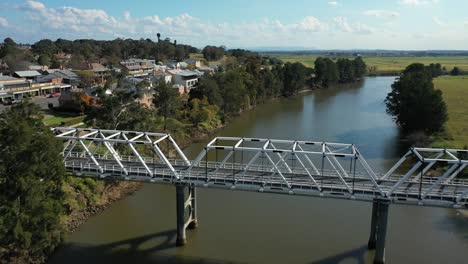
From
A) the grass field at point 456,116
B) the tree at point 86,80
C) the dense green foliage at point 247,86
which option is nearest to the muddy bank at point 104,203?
the dense green foliage at point 247,86

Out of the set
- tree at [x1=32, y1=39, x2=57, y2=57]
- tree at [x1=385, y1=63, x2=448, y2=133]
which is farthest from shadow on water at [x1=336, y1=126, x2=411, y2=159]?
tree at [x1=32, y1=39, x2=57, y2=57]

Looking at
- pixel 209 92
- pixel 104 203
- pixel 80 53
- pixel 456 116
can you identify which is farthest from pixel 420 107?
pixel 80 53

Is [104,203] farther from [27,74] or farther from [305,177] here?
[27,74]

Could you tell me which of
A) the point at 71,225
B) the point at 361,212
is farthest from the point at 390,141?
the point at 71,225

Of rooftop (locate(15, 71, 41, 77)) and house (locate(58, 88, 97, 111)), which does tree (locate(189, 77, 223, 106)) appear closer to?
house (locate(58, 88, 97, 111))

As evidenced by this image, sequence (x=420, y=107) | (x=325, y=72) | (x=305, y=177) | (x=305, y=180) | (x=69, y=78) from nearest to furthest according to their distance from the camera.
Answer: (x=305, y=180), (x=305, y=177), (x=420, y=107), (x=69, y=78), (x=325, y=72)

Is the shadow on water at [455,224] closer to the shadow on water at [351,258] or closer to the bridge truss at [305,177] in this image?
the bridge truss at [305,177]
